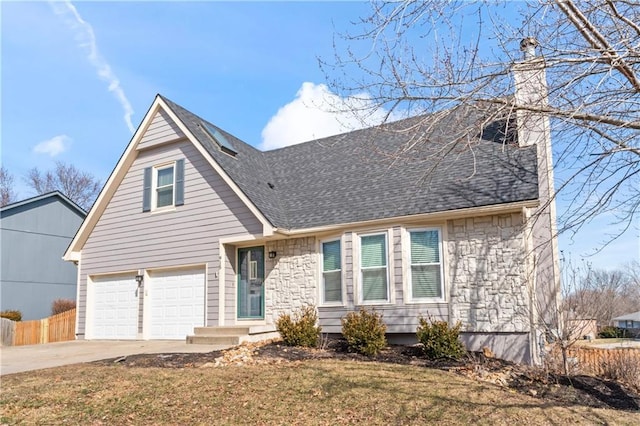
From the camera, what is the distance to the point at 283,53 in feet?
31.7

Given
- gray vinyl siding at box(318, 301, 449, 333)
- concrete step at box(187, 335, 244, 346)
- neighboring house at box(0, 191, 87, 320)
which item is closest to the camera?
gray vinyl siding at box(318, 301, 449, 333)

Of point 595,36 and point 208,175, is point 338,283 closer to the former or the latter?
point 208,175

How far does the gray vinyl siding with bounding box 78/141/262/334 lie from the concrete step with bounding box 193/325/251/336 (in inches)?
19.8

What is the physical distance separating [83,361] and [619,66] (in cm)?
1020

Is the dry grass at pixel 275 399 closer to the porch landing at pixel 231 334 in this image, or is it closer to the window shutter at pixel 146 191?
the porch landing at pixel 231 334

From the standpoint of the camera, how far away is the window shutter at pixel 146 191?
14484 millimetres

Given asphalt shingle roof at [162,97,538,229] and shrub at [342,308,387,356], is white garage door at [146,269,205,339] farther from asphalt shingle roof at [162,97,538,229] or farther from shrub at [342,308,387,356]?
shrub at [342,308,387,356]

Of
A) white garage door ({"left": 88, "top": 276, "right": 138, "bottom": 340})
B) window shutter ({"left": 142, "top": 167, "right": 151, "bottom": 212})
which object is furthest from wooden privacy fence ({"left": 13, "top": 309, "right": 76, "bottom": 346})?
window shutter ({"left": 142, "top": 167, "right": 151, "bottom": 212})

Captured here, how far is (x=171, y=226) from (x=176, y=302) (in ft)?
6.99

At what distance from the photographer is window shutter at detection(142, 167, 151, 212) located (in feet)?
47.5

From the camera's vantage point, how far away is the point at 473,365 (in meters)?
8.69

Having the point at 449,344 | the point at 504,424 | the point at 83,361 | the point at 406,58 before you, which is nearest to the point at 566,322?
the point at 449,344

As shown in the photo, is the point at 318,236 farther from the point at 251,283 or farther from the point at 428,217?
the point at 428,217

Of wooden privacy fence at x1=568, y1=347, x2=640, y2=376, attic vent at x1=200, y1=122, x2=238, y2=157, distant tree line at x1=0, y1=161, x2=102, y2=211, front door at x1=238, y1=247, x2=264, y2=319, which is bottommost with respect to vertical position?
wooden privacy fence at x1=568, y1=347, x2=640, y2=376
